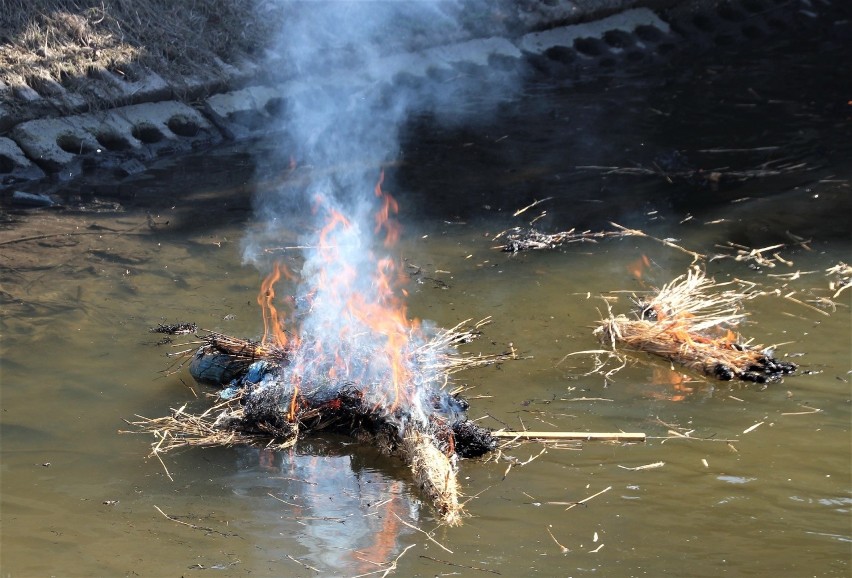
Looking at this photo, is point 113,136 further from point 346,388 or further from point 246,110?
point 346,388

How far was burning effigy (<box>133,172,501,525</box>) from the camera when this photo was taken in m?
4.90

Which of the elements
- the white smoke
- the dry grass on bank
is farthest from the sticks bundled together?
the dry grass on bank

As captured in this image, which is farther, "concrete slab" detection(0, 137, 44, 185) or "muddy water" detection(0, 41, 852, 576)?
"concrete slab" detection(0, 137, 44, 185)

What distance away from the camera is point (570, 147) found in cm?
1033

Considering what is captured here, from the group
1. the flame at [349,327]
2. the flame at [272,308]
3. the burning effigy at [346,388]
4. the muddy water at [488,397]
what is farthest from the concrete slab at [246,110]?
the burning effigy at [346,388]

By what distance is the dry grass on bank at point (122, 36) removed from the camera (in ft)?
33.0

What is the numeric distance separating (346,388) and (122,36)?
7.07 meters

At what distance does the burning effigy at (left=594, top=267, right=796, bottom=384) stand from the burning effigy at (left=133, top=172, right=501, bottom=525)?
88 cm

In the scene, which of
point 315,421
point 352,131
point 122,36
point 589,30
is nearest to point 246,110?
point 352,131

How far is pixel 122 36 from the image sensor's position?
35.6 feet

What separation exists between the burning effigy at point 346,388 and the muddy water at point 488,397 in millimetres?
120

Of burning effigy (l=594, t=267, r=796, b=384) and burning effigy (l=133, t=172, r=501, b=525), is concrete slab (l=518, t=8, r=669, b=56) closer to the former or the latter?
burning effigy (l=594, t=267, r=796, b=384)

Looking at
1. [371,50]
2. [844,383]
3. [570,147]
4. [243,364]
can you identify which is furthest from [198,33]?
[844,383]

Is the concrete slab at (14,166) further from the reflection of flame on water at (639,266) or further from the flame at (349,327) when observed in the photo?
the reflection of flame on water at (639,266)
